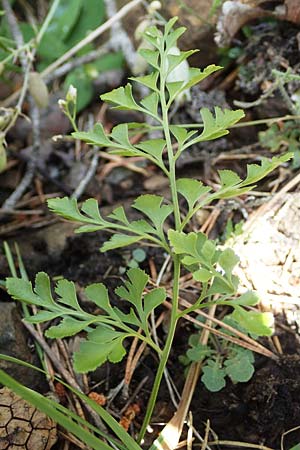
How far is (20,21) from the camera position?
2.63m

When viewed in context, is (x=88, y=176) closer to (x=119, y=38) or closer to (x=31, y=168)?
(x=31, y=168)

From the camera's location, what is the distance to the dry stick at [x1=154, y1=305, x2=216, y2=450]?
1264mm

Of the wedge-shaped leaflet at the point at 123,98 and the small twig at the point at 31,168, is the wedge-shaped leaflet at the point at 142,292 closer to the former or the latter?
the wedge-shaped leaflet at the point at 123,98

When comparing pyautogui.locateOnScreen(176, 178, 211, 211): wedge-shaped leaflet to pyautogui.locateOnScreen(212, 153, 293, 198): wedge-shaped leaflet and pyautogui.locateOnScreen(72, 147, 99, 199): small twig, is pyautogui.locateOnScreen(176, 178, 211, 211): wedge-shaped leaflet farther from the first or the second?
pyautogui.locateOnScreen(72, 147, 99, 199): small twig

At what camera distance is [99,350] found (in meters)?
1.10

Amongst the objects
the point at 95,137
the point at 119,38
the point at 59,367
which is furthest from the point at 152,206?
the point at 119,38

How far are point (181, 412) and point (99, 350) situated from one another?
0.38 m

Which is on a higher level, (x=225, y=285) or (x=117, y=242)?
(x=117, y=242)

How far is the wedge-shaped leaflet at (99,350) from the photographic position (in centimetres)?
107

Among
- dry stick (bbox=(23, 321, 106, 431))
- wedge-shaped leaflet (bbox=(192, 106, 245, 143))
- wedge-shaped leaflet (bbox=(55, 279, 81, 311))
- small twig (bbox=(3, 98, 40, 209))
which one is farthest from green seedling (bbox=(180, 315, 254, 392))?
small twig (bbox=(3, 98, 40, 209))

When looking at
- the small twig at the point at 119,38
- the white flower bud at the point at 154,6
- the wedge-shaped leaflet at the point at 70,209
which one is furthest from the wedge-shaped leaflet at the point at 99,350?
the small twig at the point at 119,38

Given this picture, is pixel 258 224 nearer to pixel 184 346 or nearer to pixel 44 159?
pixel 184 346

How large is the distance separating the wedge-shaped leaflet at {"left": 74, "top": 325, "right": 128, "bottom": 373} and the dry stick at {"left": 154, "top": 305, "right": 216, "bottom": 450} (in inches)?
10.7

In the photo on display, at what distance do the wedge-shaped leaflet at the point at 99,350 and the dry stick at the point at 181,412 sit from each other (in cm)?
27
